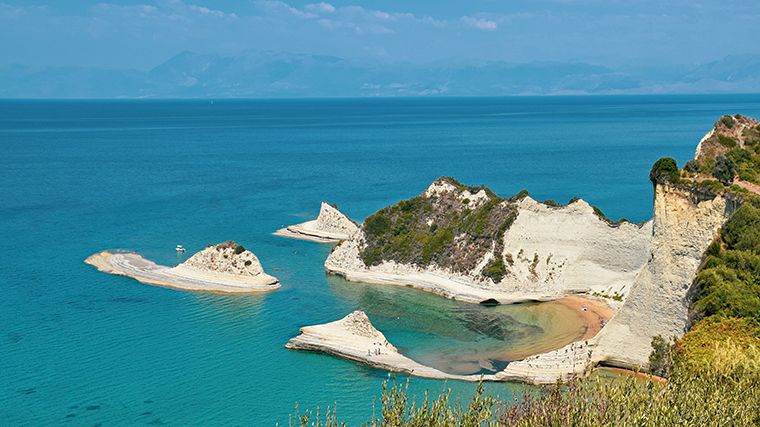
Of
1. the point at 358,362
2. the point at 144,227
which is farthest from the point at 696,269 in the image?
the point at 144,227

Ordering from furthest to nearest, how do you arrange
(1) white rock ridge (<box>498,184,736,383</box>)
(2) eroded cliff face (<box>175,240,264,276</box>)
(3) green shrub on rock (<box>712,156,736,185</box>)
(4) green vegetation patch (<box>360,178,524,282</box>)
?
(2) eroded cliff face (<box>175,240,264,276</box>) < (4) green vegetation patch (<box>360,178,524,282</box>) < (3) green shrub on rock (<box>712,156,736,185</box>) < (1) white rock ridge (<box>498,184,736,383</box>)

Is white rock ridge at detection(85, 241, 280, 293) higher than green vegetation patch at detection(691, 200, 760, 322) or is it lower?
lower

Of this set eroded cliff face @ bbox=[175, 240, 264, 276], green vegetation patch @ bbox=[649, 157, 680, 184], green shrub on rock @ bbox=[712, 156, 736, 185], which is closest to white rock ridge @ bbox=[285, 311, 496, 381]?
green vegetation patch @ bbox=[649, 157, 680, 184]

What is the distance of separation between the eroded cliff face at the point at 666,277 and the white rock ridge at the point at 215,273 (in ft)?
98.0

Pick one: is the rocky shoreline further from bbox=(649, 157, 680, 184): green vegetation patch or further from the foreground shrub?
the foreground shrub

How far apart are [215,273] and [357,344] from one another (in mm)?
21965

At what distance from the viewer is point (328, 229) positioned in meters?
85.9

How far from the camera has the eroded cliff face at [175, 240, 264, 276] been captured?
66500 millimetres

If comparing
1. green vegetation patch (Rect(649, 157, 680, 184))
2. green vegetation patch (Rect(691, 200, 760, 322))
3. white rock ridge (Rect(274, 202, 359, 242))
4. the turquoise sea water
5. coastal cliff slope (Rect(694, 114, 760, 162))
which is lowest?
the turquoise sea water

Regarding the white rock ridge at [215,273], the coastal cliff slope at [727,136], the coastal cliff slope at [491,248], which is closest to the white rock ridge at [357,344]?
the coastal cliff slope at [491,248]

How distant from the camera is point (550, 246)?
63781mm

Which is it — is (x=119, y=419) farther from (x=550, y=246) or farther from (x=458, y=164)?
(x=458, y=164)

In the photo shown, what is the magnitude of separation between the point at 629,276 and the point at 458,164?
300ft

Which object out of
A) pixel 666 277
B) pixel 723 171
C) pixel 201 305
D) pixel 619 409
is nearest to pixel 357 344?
pixel 201 305
